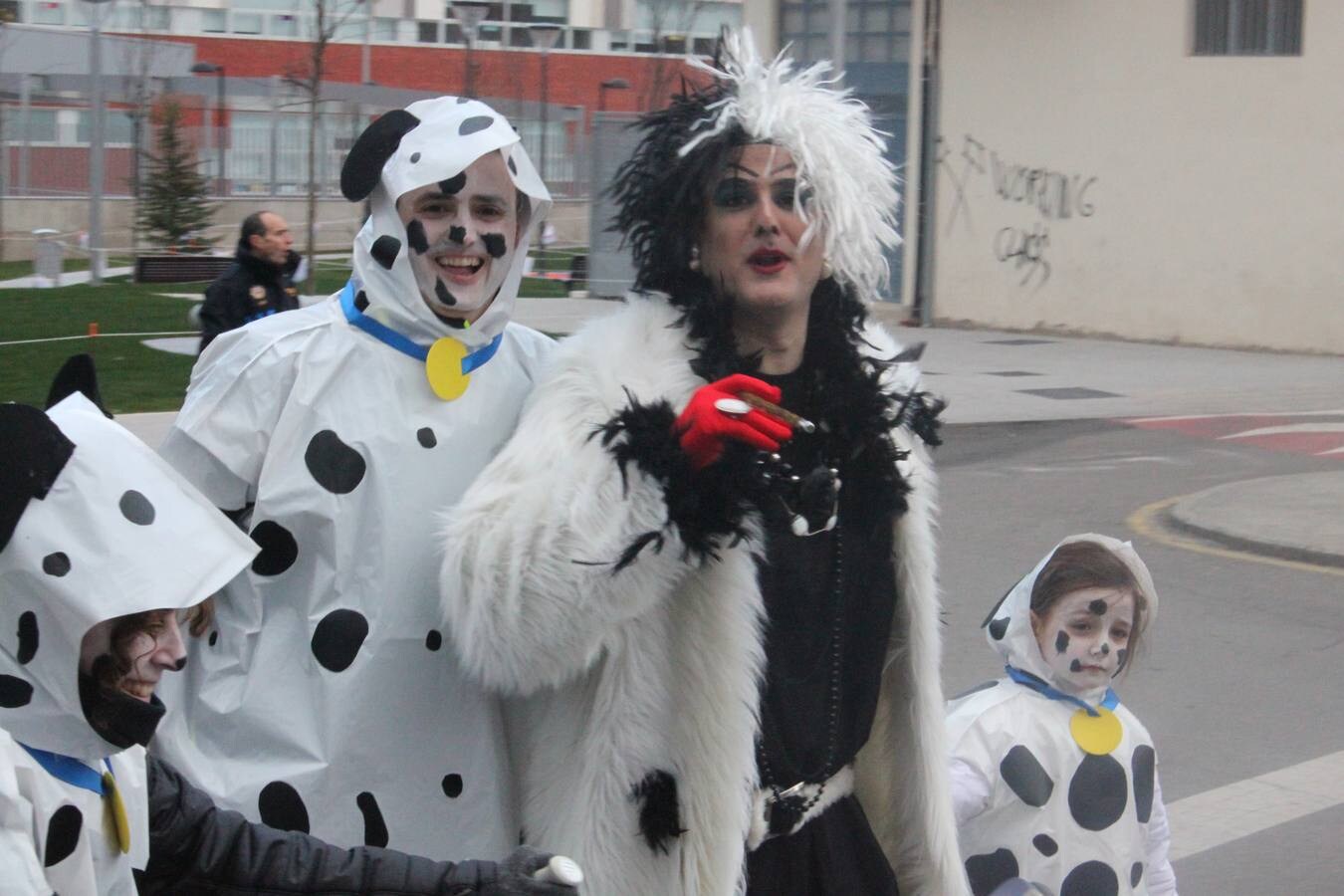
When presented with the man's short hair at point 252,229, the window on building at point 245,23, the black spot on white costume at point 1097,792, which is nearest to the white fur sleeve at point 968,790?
the black spot on white costume at point 1097,792

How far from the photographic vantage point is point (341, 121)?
36.7 meters

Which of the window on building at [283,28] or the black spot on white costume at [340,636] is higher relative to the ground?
the window on building at [283,28]

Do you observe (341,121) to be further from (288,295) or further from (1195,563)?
→ (1195,563)

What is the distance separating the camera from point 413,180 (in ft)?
9.24

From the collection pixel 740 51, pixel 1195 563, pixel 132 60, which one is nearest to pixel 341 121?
pixel 132 60

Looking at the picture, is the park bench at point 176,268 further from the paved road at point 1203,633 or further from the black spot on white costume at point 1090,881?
the black spot on white costume at point 1090,881

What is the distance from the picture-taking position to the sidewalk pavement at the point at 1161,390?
9.91 m

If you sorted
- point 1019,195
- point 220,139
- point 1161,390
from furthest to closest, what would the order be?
point 220,139 < point 1019,195 < point 1161,390

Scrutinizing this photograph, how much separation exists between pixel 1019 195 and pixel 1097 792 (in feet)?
61.0

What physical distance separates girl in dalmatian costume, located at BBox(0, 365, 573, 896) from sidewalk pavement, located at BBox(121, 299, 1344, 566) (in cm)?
801

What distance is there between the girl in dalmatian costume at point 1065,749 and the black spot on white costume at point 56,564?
6.60 feet

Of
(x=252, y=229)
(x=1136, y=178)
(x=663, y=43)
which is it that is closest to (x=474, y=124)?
(x=252, y=229)

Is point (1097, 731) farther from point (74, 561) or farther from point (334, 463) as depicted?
point (74, 561)

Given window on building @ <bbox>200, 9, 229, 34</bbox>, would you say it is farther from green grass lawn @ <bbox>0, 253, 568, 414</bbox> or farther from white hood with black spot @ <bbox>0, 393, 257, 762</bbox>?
white hood with black spot @ <bbox>0, 393, 257, 762</bbox>
